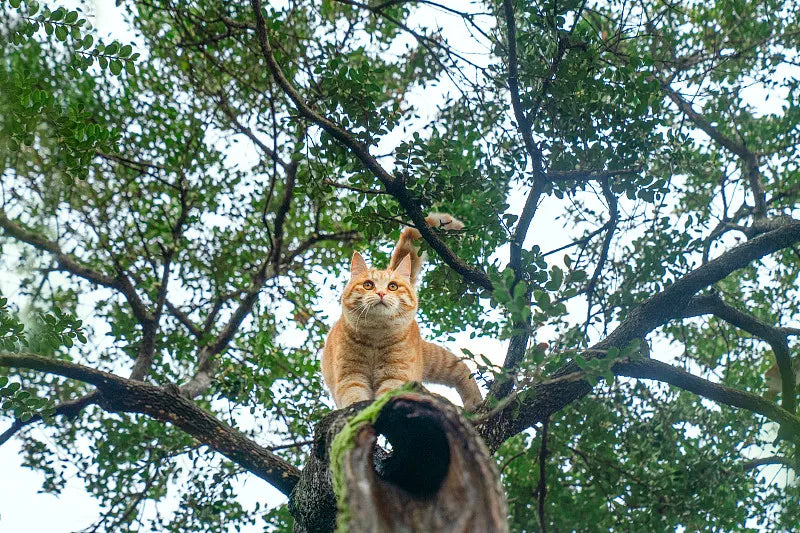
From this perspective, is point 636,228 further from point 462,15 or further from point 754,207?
point 462,15

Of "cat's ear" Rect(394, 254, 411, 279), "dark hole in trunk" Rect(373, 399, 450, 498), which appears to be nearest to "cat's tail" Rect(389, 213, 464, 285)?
"cat's ear" Rect(394, 254, 411, 279)

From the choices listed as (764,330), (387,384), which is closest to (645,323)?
(764,330)

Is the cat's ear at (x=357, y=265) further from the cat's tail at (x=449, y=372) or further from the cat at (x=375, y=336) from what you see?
the cat's tail at (x=449, y=372)

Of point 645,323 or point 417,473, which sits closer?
point 417,473

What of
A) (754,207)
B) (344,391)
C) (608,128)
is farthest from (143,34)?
(754,207)

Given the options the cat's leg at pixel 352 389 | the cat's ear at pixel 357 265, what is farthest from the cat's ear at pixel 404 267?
the cat's leg at pixel 352 389

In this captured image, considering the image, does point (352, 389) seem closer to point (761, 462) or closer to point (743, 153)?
point (761, 462)

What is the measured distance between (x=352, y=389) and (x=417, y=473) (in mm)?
3018

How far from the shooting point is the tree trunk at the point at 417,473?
1.79 meters

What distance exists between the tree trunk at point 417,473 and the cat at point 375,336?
281cm

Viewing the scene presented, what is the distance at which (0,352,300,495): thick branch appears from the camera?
4598 mm

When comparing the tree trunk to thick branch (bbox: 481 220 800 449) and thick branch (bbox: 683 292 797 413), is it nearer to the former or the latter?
thick branch (bbox: 481 220 800 449)

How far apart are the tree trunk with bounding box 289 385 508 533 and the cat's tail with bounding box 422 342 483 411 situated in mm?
3728

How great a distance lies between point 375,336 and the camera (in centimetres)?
556
